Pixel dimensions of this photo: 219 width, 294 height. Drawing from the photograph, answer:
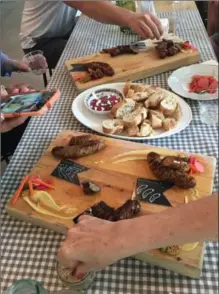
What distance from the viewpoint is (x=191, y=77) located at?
109 cm

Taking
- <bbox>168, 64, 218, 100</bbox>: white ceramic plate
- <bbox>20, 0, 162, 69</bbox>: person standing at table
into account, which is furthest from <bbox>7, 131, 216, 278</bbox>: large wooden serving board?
<bbox>20, 0, 162, 69</bbox>: person standing at table

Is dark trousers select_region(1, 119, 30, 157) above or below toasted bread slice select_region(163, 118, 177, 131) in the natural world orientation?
below

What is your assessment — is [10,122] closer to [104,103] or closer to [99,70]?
[104,103]

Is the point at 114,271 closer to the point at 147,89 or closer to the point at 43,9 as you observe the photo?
the point at 147,89

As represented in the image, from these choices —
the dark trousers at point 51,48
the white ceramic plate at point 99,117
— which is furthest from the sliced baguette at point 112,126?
the dark trousers at point 51,48

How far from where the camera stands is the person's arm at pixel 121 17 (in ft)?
4.35

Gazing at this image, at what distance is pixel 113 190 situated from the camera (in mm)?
760

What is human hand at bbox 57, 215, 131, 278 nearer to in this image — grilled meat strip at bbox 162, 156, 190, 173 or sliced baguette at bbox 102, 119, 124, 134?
grilled meat strip at bbox 162, 156, 190, 173

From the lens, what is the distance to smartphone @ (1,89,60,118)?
773mm

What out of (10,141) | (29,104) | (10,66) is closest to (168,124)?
(29,104)

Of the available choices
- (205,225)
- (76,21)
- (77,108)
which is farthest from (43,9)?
(205,225)

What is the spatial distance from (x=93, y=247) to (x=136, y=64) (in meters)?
0.81

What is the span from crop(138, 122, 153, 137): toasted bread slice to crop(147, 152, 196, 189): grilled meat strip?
5.7 inches

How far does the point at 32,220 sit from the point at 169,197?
0.87ft
